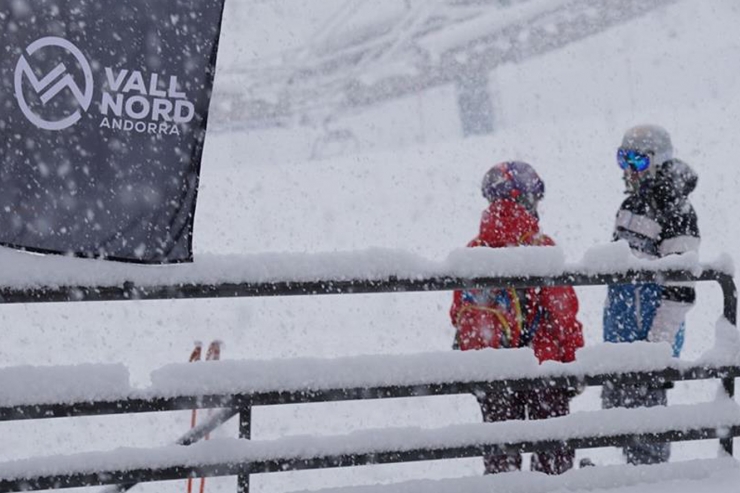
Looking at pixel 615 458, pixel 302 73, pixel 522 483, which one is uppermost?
pixel 302 73

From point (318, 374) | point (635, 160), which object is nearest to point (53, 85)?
point (318, 374)

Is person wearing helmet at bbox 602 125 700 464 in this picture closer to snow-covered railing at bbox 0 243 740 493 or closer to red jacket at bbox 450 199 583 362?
red jacket at bbox 450 199 583 362

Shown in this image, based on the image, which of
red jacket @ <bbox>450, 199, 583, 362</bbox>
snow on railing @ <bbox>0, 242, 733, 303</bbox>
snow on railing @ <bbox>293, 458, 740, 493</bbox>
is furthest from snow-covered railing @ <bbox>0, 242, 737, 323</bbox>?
red jacket @ <bbox>450, 199, 583, 362</bbox>

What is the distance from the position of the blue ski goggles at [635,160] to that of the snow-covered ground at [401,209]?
2.28m

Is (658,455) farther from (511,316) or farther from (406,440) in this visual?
(406,440)

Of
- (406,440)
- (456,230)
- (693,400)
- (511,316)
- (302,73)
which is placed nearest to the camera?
(406,440)

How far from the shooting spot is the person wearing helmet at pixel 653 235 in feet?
18.4

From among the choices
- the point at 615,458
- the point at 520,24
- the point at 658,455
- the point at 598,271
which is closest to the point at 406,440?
the point at 598,271

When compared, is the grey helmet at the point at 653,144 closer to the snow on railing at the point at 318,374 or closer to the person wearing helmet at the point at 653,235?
the person wearing helmet at the point at 653,235

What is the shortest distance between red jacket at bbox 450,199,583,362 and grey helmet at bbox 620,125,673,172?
1.15 meters

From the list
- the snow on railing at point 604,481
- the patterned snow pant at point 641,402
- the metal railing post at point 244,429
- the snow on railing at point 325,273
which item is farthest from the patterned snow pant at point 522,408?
the metal railing post at point 244,429

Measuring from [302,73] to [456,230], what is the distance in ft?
29.0

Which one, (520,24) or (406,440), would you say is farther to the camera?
(520,24)

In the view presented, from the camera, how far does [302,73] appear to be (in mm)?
23688
